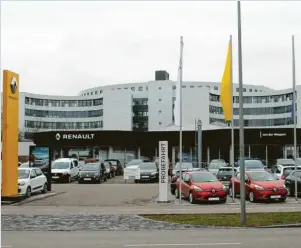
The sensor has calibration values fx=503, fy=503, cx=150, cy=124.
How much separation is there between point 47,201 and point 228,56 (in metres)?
11.3

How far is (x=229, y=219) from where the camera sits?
1645 centimetres

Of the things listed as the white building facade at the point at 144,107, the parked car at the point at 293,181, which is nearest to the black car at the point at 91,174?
the parked car at the point at 293,181

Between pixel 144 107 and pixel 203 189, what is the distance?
289ft

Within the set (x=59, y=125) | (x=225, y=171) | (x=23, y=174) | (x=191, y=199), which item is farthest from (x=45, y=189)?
(x=59, y=125)

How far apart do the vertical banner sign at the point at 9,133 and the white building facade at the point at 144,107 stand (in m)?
88.4

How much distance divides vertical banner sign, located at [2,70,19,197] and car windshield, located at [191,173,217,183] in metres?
18.8

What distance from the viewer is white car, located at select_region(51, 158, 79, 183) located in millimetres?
39344

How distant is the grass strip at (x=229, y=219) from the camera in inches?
610

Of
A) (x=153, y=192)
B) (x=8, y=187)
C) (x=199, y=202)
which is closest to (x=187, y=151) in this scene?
(x=153, y=192)

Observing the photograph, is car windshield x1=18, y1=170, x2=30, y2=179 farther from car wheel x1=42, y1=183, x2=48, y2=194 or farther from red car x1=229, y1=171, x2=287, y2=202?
red car x1=229, y1=171, x2=287, y2=202

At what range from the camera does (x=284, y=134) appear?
50.7 metres

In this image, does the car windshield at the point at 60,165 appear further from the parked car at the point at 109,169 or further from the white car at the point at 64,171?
the parked car at the point at 109,169

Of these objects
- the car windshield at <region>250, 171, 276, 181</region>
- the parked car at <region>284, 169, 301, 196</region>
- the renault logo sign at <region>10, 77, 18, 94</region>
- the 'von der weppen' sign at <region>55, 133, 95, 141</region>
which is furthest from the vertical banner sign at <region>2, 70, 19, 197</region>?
the 'von der weppen' sign at <region>55, 133, 95, 141</region>

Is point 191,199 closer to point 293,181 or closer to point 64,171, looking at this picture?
point 293,181
